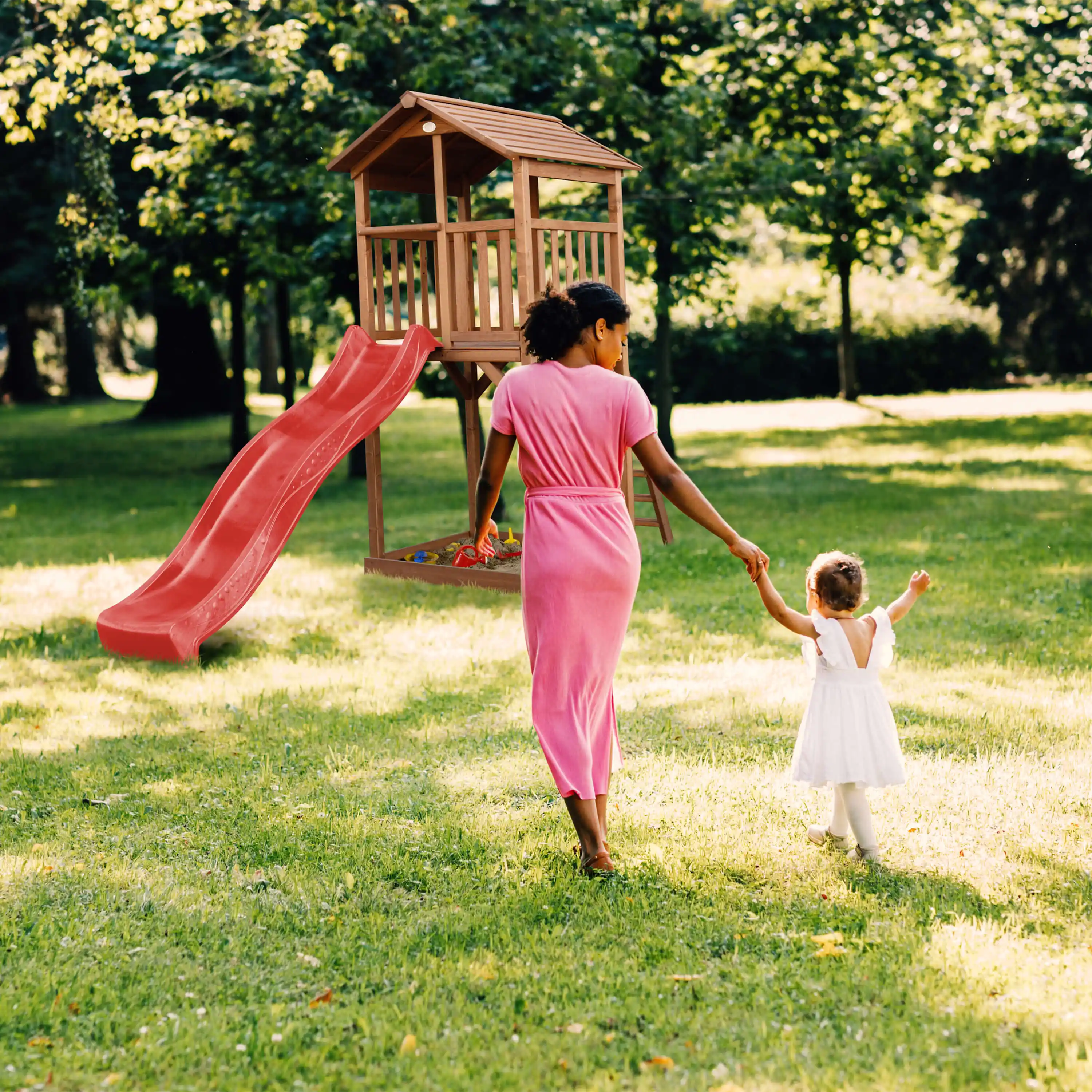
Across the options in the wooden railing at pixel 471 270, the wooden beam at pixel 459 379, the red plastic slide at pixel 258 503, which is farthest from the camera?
the wooden beam at pixel 459 379

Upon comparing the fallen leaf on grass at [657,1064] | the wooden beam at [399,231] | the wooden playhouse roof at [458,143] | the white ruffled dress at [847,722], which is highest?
the wooden playhouse roof at [458,143]

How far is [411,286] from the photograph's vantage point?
346 inches

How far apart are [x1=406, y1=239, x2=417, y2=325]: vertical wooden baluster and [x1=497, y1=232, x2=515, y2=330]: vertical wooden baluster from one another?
0.55 meters

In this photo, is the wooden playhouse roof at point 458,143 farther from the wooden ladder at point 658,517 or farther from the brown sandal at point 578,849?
the brown sandal at point 578,849

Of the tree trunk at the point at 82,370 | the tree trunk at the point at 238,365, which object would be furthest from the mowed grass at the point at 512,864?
the tree trunk at the point at 82,370

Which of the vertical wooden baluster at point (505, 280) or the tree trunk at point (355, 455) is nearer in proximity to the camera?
the vertical wooden baluster at point (505, 280)

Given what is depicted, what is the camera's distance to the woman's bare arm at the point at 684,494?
4.62 m

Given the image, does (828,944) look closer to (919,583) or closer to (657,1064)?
(657,1064)

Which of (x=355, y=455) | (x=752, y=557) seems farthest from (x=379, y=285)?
(x=355, y=455)

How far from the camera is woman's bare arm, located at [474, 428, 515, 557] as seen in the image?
185 inches

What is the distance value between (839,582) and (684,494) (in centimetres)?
63

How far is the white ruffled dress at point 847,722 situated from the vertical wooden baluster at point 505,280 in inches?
157

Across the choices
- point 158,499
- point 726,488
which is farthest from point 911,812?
point 158,499

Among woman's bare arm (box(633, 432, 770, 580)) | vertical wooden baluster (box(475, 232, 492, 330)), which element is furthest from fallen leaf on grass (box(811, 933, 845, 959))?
vertical wooden baluster (box(475, 232, 492, 330))
